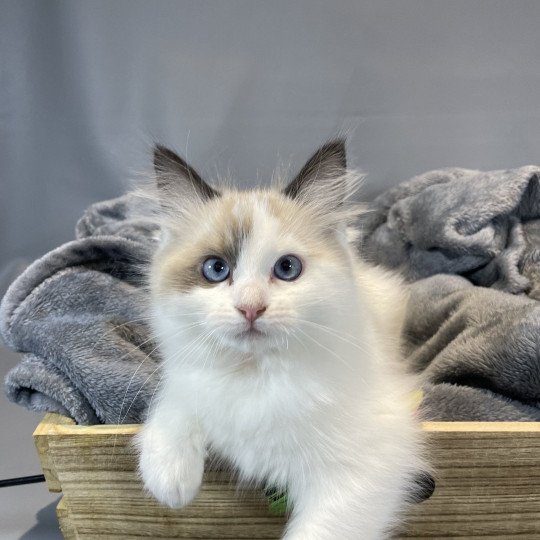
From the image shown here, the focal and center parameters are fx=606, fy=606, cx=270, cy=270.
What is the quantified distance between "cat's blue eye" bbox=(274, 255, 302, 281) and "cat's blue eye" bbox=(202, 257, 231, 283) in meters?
0.08

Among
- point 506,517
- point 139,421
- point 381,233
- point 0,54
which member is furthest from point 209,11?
point 506,517

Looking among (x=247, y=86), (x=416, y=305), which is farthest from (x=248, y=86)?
(x=416, y=305)

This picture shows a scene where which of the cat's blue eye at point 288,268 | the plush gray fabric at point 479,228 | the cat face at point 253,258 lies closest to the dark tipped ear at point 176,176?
the cat face at point 253,258

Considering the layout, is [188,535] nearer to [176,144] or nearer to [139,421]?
[139,421]

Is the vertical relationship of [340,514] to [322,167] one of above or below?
below

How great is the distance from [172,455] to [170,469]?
0.08 feet

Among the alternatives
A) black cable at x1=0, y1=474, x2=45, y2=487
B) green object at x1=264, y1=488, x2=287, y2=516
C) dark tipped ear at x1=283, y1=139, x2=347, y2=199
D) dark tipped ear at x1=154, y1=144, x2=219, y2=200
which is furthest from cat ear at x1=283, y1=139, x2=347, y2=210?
black cable at x1=0, y1=474, x2=45, y2=487

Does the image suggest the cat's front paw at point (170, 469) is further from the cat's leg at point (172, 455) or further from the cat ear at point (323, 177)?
the cat ear at point (323, 177)

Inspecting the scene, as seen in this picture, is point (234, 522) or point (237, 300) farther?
point (234, 522)

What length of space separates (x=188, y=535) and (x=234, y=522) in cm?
10

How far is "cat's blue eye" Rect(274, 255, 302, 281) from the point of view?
3.22 feet

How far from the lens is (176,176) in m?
1.14

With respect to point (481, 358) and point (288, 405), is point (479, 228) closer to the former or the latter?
point (481, 358)

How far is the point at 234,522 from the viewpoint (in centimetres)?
114
